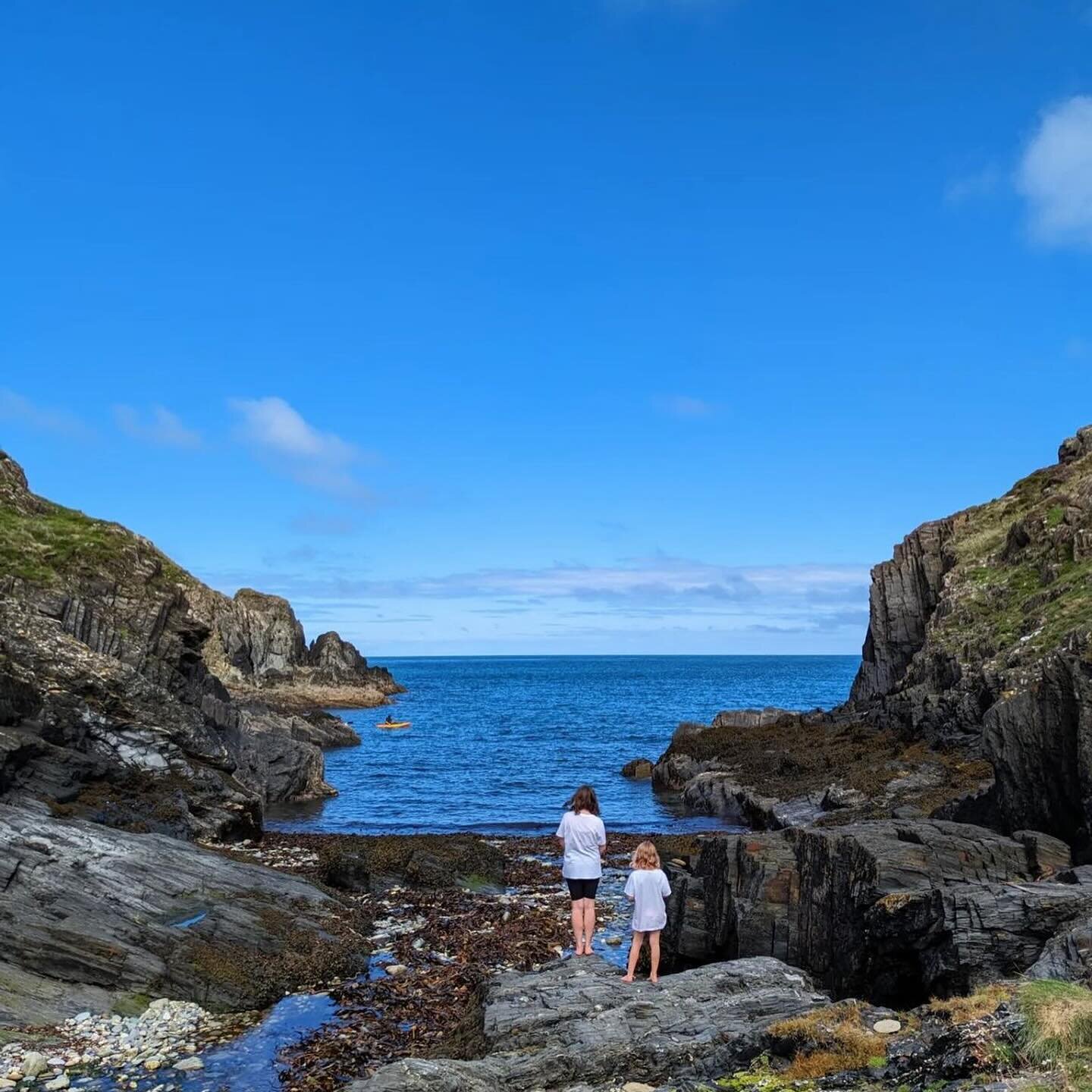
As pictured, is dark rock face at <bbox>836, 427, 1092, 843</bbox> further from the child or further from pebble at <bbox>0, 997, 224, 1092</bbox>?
pebble at <bbox>0, 997, 224, 1092</bbox>

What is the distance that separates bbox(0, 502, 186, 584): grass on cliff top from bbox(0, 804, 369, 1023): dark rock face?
20.4 m

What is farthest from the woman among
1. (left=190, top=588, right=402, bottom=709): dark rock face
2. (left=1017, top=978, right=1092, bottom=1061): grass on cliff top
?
(left=190, top=588, right=402, bottom=709): dark rock face

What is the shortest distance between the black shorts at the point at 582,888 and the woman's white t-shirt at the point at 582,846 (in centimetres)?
8

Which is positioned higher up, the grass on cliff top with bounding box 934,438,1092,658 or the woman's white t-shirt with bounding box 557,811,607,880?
the grass on cliff top with bounding box 934,438,1092,658

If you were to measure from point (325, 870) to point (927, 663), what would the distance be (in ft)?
119

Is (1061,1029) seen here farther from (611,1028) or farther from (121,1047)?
(121,1047)

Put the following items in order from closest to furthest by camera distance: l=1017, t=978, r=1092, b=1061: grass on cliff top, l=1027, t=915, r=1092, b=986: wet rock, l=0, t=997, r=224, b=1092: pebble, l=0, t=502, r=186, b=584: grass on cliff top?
l=1017, t=978, r=1092, b=1061: grass on cliff top
l=1027, t=915, r=1092, b=986: wet rock
l=0, t=997, r=224, b=1092: pebble
l=0, t=502, r=186, b=584: grass on cliff top

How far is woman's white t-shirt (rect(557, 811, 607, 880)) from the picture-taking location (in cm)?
1712

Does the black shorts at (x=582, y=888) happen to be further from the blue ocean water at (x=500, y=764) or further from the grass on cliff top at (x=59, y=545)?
the grass on cliff top at (x=59, y=545)

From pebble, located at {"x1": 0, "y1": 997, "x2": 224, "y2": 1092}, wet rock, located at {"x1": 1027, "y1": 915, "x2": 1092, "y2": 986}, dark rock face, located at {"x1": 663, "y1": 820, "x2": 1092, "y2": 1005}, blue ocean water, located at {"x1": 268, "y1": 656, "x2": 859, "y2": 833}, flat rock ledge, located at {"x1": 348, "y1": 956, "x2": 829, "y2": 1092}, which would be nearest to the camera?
wet rock, located at {"x1": 1027, "y1": 915, "x2": 1092, "y2": 986}

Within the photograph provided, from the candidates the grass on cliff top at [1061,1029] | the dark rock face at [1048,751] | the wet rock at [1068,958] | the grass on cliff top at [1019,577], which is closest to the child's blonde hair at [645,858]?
the wet rock at [1068,958]

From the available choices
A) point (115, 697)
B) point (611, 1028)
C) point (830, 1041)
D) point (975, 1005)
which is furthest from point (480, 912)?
point (975, 1005)

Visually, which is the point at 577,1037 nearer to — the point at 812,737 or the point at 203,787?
the point at 203,787

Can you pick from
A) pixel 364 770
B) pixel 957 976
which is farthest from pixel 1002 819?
pixel 364 770
